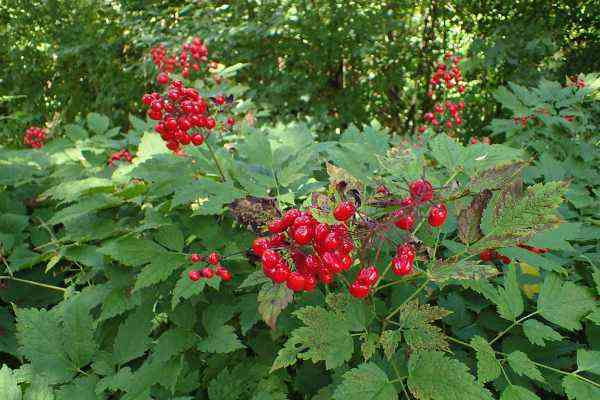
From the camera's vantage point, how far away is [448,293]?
65.6 inches

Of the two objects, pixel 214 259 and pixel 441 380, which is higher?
pixel 214 259

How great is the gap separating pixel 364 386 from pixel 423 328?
215mm

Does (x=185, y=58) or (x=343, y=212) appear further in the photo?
(x=185, y=58)

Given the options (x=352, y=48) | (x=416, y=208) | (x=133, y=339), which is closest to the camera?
(x=416, y=208)

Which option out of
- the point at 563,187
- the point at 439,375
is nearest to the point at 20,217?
the point at 439,375

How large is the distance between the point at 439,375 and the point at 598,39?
619 centimetres

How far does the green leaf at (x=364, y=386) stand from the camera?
1.19 meters

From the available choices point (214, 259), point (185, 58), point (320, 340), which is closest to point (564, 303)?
point (320, 340)

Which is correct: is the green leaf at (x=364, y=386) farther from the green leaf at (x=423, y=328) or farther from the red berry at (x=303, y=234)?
the red berry at (x=303, y=234)

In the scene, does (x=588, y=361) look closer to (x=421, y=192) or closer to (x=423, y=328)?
(x=423, y=328)

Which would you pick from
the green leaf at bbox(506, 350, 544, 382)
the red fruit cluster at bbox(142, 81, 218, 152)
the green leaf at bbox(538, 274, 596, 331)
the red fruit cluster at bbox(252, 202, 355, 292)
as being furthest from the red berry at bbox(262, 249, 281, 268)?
the red fruit cluster at bbox(142, 81, 218, 152)

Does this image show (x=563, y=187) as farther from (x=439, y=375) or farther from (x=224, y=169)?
(x=224, y=169)

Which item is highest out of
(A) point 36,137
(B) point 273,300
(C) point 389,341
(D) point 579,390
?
(B) point 273,300

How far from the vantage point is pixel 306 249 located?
1.28 m
